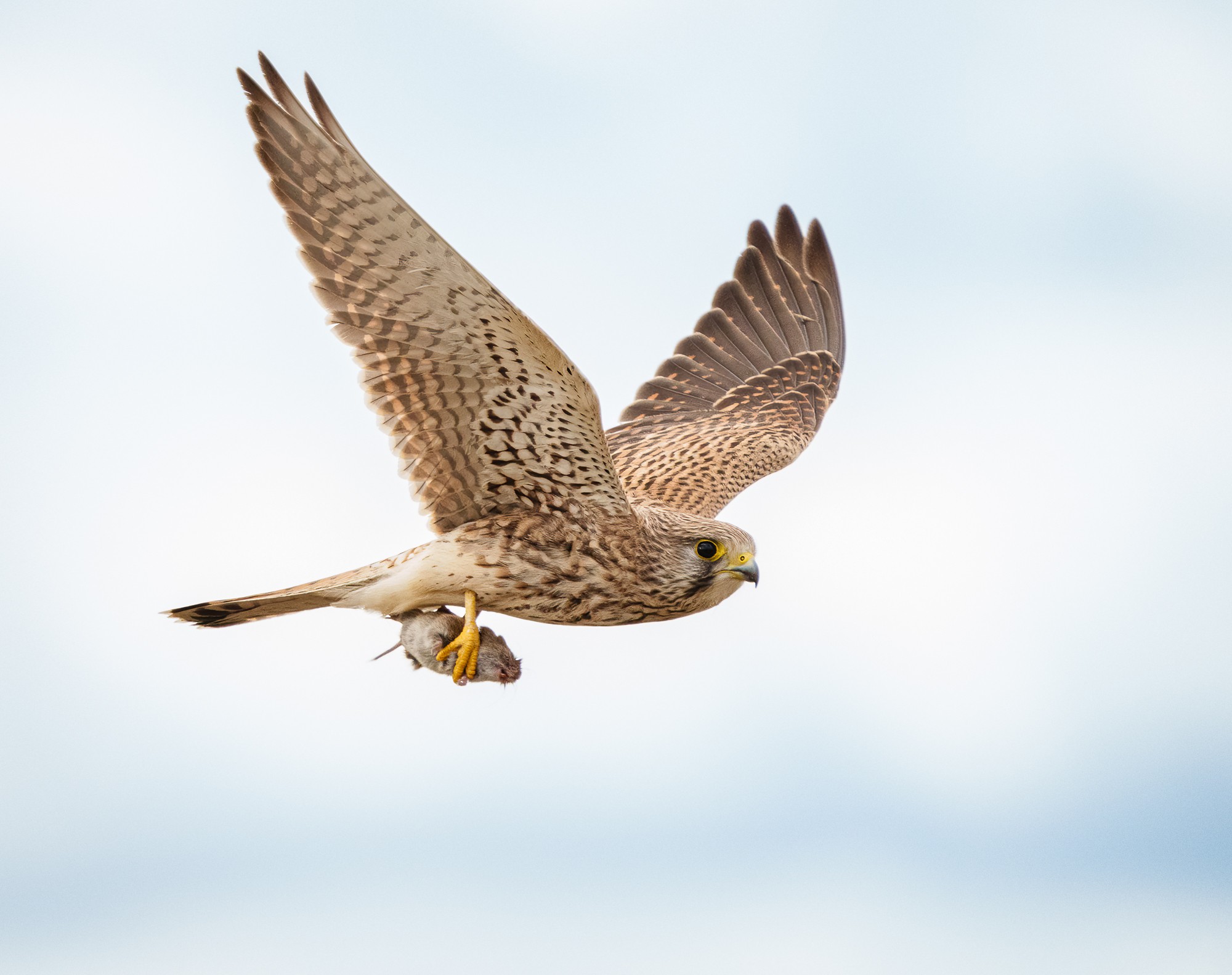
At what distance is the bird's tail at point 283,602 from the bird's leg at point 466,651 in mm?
426

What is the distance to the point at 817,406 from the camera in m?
9.73

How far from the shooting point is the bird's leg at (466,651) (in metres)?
6.45

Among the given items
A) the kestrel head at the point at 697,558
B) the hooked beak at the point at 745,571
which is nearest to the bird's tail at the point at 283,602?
the kestrel head at the point at 697,558

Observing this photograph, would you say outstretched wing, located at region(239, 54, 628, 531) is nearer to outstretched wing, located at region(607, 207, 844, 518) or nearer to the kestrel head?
the kestrel head

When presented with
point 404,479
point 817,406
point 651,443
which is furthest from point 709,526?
point 817,406

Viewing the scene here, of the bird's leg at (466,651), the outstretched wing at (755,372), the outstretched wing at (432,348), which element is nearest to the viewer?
the outstretched wing at (432,348)

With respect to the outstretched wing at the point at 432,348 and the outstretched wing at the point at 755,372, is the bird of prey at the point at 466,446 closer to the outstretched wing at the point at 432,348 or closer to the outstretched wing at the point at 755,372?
the outstretched wing at the point at 432,348

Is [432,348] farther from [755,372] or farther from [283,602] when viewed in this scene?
[755,372]

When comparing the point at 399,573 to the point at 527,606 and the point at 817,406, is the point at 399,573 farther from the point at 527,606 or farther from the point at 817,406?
the point at 817,406

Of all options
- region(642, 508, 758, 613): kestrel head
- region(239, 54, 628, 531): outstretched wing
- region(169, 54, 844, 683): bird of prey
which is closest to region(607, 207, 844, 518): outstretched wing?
region(169, 54, 844, 683): bird of prey

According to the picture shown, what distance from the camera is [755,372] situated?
9859 mm

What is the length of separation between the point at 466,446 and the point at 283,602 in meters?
1.01

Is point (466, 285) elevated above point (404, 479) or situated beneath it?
elevated above

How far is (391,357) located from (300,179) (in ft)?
2.61
